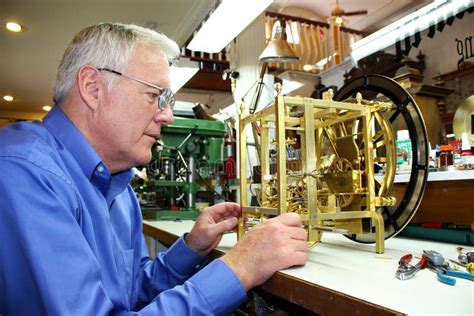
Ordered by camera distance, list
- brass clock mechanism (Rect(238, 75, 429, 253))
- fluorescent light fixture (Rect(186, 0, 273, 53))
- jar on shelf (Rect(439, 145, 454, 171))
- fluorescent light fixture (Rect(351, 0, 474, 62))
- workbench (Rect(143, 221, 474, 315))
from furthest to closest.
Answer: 1. fluorescent light fixture (Rect(186, 0, 273, 53))
2. fluorescent light fixture (Rect(351, 0, 474, 62))
3. jar on shelf (Rect(439, 145, 454, 171))
4. brass clock mechanism (Rect(238, 75, 429, 253))
5. workbench (Rect(143, 221, 474, 315))

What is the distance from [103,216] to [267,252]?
406 mm

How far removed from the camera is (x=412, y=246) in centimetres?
105

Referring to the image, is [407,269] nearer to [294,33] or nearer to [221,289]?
[221,289]

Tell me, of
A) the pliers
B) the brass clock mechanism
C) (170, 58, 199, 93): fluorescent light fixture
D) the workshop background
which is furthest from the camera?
(170, 58, 199, 93): fluorescent light fixture

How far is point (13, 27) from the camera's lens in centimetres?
332

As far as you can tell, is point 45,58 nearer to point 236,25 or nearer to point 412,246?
point 236,25

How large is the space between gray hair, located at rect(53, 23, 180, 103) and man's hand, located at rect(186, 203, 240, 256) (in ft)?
1.59

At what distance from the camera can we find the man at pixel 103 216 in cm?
64

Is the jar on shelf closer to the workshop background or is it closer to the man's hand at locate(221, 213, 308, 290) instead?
the workshop background

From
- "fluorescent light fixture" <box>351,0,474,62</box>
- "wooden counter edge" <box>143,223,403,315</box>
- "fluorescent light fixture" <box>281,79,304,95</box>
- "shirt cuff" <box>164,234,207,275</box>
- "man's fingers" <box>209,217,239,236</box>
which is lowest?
"shirt cuff" <box>164,234,207,275</box>

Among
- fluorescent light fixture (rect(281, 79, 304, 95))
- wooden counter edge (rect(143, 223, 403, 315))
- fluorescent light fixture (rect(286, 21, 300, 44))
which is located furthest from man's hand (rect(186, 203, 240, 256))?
fluorescent light fixture (rect(286, 21, 300, 44))

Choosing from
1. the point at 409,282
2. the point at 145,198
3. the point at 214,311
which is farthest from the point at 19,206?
the point at 145,198

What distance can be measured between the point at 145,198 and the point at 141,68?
1886 mm

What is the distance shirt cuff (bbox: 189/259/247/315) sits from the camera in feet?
2.41
